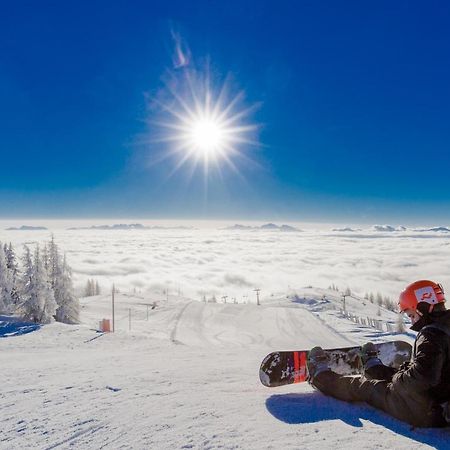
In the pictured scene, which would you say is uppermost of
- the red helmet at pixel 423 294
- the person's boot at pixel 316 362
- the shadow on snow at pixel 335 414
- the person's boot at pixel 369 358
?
the red helmet at pixel 423 294

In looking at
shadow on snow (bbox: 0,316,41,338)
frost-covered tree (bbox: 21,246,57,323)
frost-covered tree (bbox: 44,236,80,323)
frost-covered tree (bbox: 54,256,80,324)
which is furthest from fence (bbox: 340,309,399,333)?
shadow on snow (bbox: 0,316,41,338)

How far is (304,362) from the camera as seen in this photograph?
5633 mm

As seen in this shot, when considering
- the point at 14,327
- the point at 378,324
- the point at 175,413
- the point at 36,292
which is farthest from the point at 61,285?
the point at 378,324

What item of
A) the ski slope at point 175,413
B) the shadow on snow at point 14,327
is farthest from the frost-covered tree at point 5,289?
the ski slope at point 175,413

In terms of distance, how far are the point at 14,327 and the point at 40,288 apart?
6211 millimetres

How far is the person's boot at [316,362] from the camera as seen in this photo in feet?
17.0

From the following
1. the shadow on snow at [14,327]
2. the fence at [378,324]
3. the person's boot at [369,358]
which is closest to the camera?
the person's boot at [369,358]

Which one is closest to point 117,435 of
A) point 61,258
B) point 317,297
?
point 61,258

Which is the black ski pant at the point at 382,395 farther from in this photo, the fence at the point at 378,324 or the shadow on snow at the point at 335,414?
the fence at the point at 378,324

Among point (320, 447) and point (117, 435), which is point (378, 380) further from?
point (117, 435)

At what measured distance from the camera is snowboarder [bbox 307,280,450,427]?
3762mm

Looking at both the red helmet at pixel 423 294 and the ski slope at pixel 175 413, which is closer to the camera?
the ski slope at pixel 175 413

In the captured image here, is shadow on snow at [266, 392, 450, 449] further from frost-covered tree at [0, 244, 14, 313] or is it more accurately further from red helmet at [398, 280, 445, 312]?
frost-covered tree at [0, 244, 14, 313]

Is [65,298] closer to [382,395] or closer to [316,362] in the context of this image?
[316,362]
